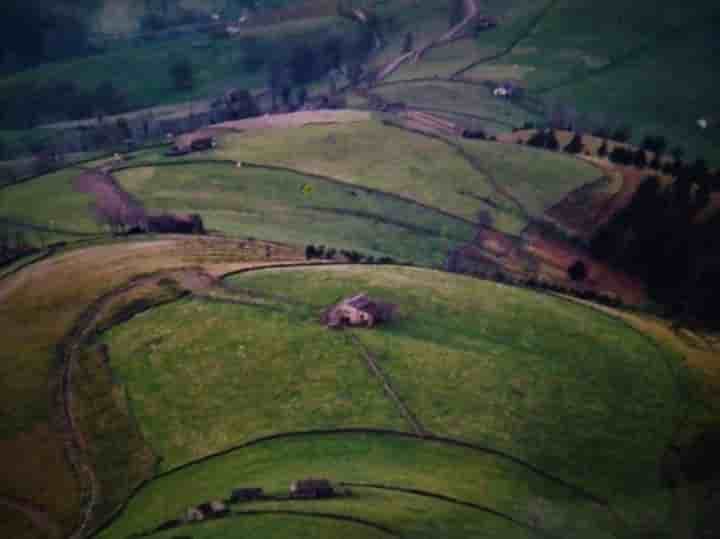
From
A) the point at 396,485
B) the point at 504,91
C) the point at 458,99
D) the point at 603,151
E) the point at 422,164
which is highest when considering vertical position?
the point at 396,485

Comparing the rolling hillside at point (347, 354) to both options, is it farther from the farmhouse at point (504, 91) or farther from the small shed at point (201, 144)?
the farmhouse at point (504, 91)

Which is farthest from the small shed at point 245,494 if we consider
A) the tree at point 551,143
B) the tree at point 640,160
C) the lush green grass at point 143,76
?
the lush green grass at point 143,76

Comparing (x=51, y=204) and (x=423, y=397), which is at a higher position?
(x=423, y=397)

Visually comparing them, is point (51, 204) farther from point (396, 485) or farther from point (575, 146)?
point (396, 485)

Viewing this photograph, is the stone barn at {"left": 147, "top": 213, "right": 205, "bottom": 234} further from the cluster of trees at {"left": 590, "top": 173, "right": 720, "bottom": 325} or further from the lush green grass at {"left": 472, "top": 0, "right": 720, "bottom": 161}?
the lush green grass at {"left": 472, "top": 0, "right": 720, "bottom": 161}

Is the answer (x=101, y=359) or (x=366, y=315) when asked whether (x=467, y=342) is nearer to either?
(x=366, y=315)

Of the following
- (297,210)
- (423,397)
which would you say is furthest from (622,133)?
(423,397)
